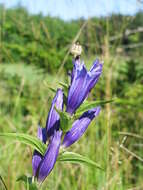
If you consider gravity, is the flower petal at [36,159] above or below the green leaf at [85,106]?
below

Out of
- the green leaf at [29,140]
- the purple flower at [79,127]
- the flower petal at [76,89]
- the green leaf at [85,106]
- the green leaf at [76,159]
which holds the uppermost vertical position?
the flower petal at [76,89]

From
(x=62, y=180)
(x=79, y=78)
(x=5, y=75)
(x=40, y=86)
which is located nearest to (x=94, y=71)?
(x=79, y=78)

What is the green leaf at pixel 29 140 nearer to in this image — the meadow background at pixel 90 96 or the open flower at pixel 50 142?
the open flower at pixel 50 142

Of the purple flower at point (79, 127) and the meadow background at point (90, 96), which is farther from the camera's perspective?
the meadow background at point (90, 96)

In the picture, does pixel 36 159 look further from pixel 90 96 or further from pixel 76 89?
pixel 90 96

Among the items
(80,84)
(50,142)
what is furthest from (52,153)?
(80,84)

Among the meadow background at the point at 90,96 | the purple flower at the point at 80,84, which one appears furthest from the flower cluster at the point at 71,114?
the meadow background at the point at 90,96
